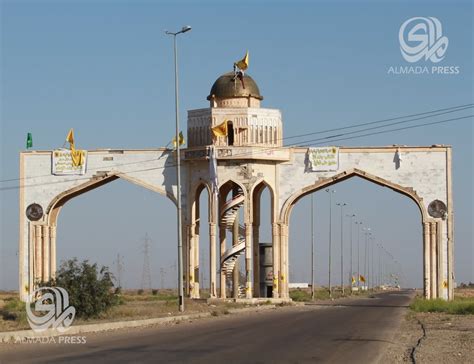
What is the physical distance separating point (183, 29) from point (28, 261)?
18.6 meters

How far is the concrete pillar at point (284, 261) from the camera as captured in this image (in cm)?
5009

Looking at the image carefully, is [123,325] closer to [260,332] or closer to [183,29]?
[260,332]

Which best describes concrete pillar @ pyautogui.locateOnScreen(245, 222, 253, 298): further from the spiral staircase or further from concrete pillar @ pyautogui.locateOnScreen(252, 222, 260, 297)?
concrete pillar @ pyautogui.locateOnScreen(252, 222, 260, 297)

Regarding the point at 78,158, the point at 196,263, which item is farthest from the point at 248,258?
the point at 78,158

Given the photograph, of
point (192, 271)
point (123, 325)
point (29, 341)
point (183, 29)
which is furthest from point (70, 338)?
point (192, 271)

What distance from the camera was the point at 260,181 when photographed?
49.9m

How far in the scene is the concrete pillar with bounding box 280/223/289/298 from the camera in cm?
5009

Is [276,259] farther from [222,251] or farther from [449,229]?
[449,229]

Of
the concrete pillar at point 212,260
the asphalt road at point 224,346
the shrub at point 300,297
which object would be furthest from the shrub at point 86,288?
the shrub at point 300,297

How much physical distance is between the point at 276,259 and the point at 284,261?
486 millimetres

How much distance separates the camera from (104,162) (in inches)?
2047

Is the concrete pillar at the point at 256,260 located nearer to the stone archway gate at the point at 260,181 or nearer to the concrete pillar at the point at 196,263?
the stone archway gate at the point at 260,181

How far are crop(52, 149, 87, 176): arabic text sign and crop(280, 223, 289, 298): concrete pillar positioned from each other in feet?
36.3

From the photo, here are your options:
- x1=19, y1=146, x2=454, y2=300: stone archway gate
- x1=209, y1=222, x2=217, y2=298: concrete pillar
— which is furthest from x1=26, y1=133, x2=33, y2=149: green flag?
x1=209, y1=222, x2=217, y2=298: concrete pillar
